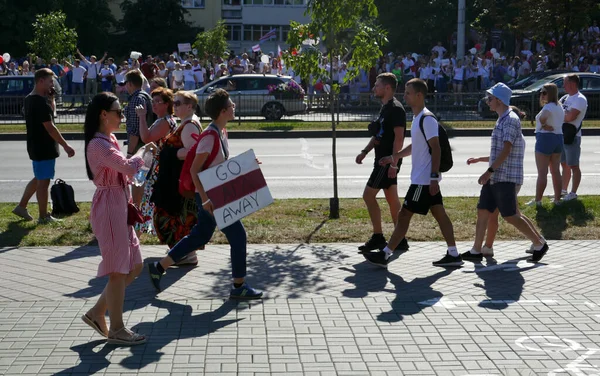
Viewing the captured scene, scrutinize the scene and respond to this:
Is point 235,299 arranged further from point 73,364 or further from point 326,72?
point 326,72

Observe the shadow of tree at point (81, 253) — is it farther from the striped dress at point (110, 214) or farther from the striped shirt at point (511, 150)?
the striped shirt at point (511, 150)

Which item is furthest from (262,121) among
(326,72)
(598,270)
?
(598,270)

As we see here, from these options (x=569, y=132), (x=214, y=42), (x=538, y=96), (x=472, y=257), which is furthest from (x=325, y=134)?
(x=214, y=42)

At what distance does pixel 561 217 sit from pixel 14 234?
651 cm

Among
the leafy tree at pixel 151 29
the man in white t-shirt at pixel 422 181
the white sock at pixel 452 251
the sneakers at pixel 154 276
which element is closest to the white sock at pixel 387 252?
the man in white t-shirt at pixel 422 181

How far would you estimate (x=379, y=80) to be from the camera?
898cm

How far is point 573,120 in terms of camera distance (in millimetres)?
11766

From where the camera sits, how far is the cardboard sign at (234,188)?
709cm

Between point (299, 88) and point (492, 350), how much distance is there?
20.8 metres

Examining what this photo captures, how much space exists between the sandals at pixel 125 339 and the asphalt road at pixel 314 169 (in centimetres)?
682

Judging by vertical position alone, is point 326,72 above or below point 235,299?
above

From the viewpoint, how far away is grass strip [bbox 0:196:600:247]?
9680 millimetres

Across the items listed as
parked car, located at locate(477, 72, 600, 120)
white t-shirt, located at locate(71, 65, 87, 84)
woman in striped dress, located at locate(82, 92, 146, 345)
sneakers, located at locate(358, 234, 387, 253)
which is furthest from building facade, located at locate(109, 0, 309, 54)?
woman in striped dress, located at locate(82, 92, 146, 345)

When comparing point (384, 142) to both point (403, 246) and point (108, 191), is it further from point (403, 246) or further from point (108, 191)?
point (108, 191)
